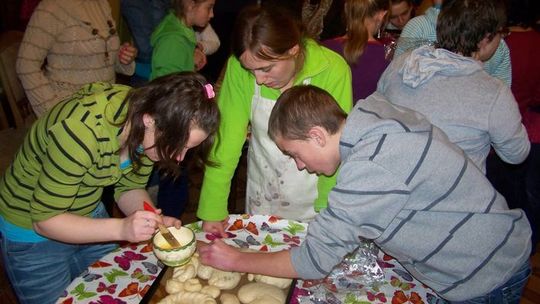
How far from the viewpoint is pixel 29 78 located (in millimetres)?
1806

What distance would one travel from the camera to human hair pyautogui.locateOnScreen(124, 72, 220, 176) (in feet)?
3.59

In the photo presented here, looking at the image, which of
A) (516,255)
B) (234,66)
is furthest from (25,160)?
(516,255)

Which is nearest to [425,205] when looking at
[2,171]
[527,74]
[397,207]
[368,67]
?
[397,207]

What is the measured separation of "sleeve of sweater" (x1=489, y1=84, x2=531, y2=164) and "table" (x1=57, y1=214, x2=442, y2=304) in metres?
0.48

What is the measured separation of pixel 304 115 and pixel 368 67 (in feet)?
3.28

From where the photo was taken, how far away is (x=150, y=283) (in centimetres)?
120

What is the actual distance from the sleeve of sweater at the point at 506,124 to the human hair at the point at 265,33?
0.60 m

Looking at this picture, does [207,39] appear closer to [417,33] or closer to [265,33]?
[417,33]

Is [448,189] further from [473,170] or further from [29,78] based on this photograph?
[29,78]

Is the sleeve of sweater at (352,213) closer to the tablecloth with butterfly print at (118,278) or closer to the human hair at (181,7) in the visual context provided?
the tablecloth with butterfly print at (118,278)

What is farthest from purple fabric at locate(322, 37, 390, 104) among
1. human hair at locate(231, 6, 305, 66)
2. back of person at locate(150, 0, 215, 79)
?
human hair at locate(231, 6, 305, 66)

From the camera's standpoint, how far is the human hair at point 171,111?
3.59 feet

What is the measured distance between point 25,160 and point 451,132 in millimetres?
1169

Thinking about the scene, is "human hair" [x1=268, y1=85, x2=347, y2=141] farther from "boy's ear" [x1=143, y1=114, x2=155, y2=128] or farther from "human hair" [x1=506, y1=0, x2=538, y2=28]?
"human hair" [x1=506, y1=0, x2=538, y2=28]
